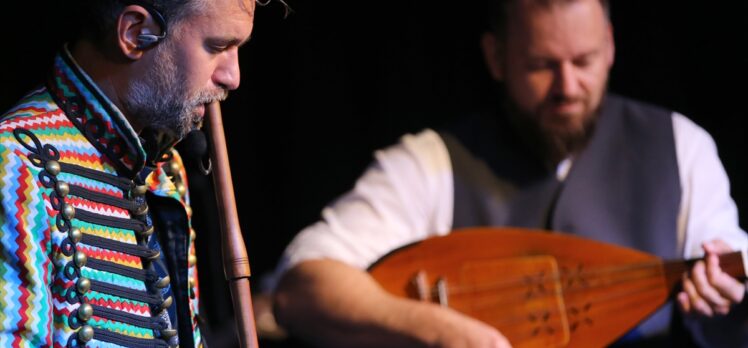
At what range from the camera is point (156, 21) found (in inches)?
56.5

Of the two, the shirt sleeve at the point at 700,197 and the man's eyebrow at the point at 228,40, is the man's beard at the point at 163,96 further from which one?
the shirt sleeve at the point at 700,197

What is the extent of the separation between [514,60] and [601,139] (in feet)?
0.93

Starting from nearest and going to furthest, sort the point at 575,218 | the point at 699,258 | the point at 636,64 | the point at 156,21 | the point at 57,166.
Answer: the point at 57,166 < the point at 156,21 < the point at 699,258 < the point at 575,218 < the point at 636,64

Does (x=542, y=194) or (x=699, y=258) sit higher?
(x=542, y=194)

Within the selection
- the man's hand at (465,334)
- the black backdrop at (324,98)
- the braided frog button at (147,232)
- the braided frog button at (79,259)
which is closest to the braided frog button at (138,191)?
the braided frog button at (147,232)

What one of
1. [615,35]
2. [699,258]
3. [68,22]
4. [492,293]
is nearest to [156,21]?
[68,22]

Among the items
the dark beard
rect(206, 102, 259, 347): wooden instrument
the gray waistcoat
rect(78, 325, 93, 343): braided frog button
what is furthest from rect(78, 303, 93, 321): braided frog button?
the dark beard

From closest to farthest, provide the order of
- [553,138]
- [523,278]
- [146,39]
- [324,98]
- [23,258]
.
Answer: [23,258] → [146,39] → [523,278] → [553,138] → [324,98]

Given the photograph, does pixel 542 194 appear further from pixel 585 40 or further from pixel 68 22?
pixel 68 22

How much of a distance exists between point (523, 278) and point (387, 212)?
350mm

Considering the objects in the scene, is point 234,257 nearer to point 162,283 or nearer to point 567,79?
point 162,283

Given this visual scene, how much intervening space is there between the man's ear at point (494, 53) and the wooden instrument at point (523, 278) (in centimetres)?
44

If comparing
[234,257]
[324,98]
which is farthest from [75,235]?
[324,98]

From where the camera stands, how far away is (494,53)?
104 inches
